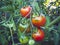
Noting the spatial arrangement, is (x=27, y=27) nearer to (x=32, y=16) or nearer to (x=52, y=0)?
(x=32, y=16)

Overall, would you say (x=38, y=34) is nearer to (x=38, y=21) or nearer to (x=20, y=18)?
(x=38, y=21)

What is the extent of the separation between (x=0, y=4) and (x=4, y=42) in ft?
0.90

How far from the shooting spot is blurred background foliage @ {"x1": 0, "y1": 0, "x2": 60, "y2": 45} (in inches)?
37.8

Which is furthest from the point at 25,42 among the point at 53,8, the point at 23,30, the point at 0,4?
the point at 53,8

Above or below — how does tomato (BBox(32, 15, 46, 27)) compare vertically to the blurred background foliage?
→ above

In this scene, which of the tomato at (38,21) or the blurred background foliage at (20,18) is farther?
the blurred background foliage at (20,18)

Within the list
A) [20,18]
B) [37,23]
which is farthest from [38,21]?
[20,18]

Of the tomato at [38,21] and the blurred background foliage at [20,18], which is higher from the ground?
the tomato at [38,21]

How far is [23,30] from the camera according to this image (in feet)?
3.00

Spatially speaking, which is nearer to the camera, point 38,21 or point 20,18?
point 38,21

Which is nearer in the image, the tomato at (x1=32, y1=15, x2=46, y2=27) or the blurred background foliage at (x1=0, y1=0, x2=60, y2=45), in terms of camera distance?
the tomato at (x1=32, y1=15, x2=46, y2=27)

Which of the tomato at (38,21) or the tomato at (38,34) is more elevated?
the tomato at (38,21)

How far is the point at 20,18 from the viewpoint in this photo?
1001 mm

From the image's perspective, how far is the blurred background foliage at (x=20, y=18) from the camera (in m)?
0.96
